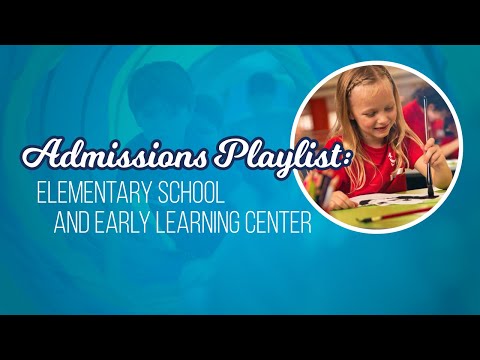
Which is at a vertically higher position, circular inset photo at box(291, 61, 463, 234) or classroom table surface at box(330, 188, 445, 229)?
circular inset photo at box(291, 61, 463, 234)

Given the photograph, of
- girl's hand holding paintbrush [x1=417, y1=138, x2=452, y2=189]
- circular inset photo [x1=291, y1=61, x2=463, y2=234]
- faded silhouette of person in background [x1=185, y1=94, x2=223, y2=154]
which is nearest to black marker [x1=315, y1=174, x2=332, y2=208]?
circular inset photo [x1=291, y1=61, x2=463, y2=234]

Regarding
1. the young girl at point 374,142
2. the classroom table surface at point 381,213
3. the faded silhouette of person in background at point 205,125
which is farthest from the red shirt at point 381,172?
the faded silhouette of person in background at point 205,125

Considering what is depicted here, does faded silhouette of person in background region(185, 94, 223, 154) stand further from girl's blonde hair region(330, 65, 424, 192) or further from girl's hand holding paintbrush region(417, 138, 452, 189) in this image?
girl's hand holding paintbrush region(417, 138, 452, 189)

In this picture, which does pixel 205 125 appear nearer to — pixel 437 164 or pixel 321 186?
pixel 321 186

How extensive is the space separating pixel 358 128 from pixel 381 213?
29.6 inches

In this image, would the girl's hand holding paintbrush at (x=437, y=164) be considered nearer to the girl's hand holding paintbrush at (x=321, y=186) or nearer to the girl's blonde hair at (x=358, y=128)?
the girl's blonde hair at (x=358, y=128)

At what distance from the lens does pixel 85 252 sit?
34.0 ft

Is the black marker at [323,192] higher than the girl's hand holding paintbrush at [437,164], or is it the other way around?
the girl's hand holding paintbrush at [437,164]

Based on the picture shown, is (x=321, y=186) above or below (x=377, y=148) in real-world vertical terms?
below

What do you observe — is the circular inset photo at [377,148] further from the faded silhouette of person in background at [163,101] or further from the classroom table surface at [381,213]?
the faded silhouette of person in background at [163,101]

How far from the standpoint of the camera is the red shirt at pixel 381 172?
10.4 m

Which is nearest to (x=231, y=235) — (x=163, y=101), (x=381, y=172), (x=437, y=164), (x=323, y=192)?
(x=323, y=192)

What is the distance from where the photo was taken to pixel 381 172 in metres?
10.4

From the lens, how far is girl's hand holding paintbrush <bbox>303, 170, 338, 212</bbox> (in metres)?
10.4
